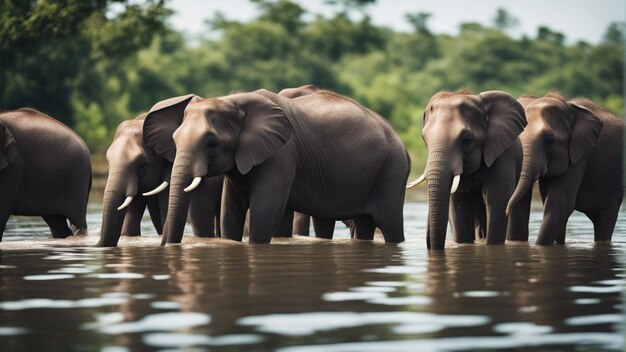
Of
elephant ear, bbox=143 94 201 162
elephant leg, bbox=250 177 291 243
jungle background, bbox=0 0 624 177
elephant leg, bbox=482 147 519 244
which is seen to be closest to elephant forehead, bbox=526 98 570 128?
elephant leg, bbox=482 147 519 244

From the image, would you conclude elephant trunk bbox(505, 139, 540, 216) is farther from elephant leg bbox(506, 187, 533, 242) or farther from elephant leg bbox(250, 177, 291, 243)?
elephant leg bbox(250, 177, 291, 243)

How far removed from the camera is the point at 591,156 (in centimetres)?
1662

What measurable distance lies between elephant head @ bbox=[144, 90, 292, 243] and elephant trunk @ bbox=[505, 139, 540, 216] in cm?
247

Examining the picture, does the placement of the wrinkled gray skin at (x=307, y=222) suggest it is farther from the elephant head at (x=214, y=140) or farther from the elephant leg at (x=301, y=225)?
the elephant head at (x=214, y=140)

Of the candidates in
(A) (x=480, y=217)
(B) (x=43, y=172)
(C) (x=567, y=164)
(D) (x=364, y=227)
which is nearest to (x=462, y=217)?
(A) (x=480, y=217)

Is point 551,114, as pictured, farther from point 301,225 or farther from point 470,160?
point 301,225

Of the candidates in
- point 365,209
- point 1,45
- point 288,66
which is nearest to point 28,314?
point 365,209

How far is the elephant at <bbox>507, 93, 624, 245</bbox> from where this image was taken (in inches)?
619

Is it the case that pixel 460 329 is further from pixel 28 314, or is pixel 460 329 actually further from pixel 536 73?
pixel 536 73

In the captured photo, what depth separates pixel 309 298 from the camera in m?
9.17

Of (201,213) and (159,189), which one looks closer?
(159,189)

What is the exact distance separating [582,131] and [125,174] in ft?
16.3

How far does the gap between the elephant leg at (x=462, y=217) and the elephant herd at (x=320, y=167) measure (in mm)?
13

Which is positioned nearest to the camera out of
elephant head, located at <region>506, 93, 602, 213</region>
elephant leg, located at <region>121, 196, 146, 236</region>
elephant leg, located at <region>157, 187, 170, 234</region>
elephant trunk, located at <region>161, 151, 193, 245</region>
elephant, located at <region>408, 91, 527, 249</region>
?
elephant, located at <region>408, 91, 527, 249</region>
